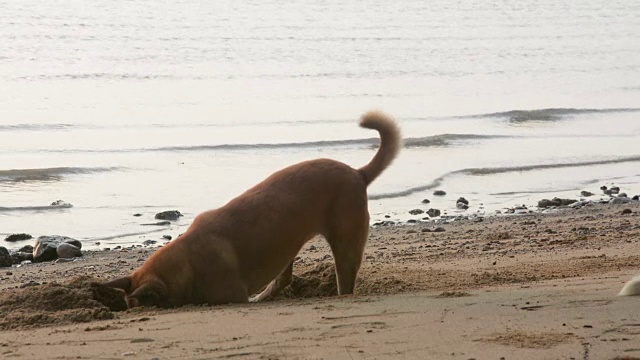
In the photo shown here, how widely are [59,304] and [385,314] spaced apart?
2276mm

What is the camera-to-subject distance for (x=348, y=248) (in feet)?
25.8

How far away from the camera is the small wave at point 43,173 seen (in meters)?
15.0

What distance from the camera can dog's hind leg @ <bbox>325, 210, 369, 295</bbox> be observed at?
7.86 m

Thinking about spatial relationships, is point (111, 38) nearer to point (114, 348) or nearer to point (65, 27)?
point (65, 27)

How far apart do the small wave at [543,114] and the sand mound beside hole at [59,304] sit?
49.7 ft

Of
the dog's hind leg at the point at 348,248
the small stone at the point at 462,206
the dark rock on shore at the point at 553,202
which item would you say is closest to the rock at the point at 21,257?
the dog's hind leg at the point at 348,248

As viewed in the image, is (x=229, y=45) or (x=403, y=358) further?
(x=229, y=45)

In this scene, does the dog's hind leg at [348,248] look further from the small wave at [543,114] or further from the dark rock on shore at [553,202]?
the small wave at [543,114]

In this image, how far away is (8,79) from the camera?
A: 937 inches

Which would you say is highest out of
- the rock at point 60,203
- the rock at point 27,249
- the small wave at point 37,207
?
the rock at point 27,249

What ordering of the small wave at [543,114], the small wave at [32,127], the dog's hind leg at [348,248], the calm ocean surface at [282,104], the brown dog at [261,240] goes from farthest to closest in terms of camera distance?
the small wave at [543,114], the small wave at [32,127], the calm ocean surface at [282,104], the dog's hind leg at [348,248], the brown dog at [261,240]

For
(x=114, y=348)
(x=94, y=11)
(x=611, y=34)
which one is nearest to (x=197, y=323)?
(x=114, y=348)

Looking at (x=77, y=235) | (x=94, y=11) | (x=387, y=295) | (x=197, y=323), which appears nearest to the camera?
Answer: (x=197, y=323)

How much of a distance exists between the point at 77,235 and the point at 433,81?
15.9 meters
